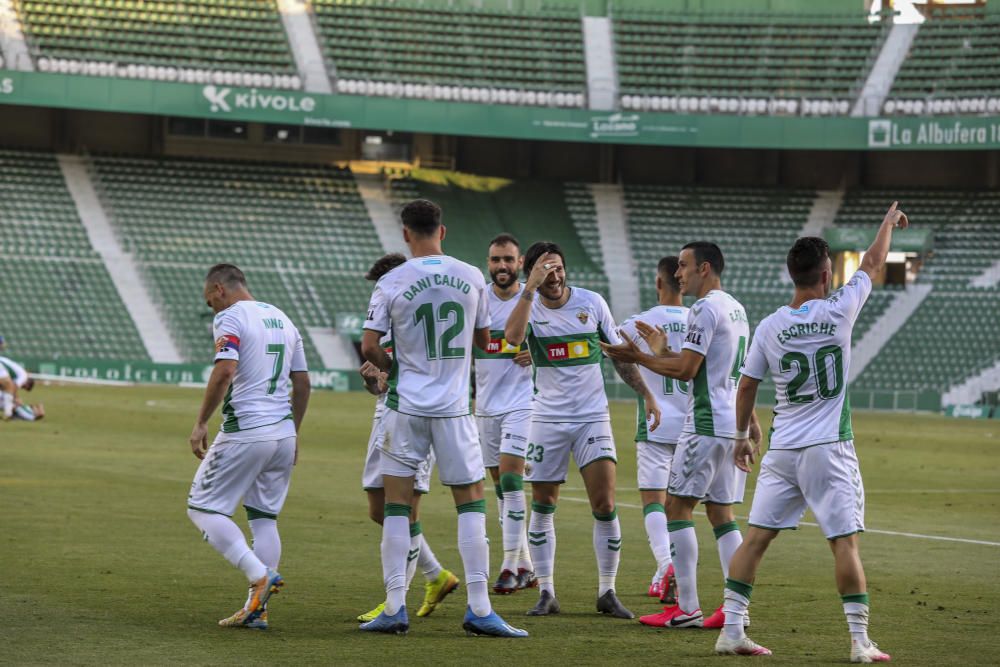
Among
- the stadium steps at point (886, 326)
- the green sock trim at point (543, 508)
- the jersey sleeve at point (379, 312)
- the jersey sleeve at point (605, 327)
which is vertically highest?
the stadium steps at point (886, 326)

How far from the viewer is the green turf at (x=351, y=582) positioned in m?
8.52

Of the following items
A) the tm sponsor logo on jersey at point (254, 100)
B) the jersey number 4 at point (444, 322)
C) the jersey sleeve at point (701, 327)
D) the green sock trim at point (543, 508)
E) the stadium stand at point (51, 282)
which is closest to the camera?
the jersey number 4 at point (444, 322)

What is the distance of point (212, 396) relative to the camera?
9242 millimetres

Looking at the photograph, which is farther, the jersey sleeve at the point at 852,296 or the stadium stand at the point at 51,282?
the stadium stand at the point at 51,282

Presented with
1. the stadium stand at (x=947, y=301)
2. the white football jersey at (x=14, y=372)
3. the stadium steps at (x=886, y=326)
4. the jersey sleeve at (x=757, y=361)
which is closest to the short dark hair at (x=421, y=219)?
the jersey sleeve at (x=757, y=361)

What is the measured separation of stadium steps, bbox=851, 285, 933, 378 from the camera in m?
51.7

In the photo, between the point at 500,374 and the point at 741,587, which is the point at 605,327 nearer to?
the point at 500,374

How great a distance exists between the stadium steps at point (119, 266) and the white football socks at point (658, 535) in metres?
38.7

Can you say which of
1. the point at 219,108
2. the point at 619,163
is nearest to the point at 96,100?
the point at 219,108

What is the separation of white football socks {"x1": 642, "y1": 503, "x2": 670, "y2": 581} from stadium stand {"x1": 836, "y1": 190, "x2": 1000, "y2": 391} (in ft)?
132

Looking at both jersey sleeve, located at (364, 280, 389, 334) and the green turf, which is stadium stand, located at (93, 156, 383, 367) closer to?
the green turf

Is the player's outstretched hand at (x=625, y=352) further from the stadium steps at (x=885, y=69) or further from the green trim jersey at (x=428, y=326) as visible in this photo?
the stadium steps at (x=885, y=69)

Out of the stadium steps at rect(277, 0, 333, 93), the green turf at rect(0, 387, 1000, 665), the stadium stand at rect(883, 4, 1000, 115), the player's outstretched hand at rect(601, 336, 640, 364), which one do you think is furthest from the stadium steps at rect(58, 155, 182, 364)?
the player's outstretched hand at rect(601, 336, 640, 364)

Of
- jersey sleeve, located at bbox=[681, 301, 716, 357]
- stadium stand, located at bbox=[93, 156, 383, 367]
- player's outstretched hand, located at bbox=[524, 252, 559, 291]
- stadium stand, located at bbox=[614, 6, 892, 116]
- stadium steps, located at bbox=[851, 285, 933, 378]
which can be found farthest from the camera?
stadium stand, located at bbox=[614, 6, 892, 116]
